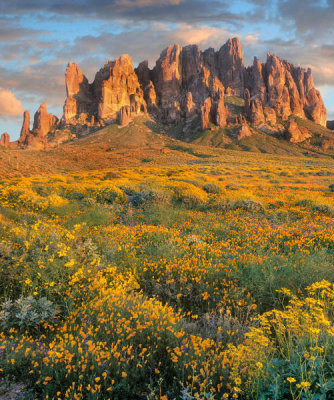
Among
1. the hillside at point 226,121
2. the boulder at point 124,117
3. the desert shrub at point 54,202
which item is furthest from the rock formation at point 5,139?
the desert shrub at point 54,202

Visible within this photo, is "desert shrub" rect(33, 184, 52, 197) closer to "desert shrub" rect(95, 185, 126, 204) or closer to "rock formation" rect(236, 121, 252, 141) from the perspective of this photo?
"desert shrub" rect(95, 185, 126, 204)

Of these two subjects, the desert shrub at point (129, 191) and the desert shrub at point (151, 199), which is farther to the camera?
the desert shrub at point (129, 191)

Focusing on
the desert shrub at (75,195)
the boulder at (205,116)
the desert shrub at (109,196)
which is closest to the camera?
the desert shrub at (109,196)

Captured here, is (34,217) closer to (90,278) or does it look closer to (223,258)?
(90,278)

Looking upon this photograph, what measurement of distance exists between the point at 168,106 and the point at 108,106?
42766 mm

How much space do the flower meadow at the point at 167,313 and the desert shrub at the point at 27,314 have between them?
0.07ft

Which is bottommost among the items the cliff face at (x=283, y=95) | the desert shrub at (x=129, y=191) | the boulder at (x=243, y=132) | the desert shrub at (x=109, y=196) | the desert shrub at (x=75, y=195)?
the desert shrub at (x=75, y=195)

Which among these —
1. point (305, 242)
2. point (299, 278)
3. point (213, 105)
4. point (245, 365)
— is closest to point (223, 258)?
point (299, 278)

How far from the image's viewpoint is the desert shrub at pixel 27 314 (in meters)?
4.27

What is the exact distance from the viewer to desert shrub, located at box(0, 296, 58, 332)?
168 inches

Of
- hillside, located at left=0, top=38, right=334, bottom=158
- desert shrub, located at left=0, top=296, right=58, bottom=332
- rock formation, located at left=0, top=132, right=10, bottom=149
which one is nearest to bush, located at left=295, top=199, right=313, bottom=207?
desert shrub, located at left=0, top=296, right=58, bottom=332

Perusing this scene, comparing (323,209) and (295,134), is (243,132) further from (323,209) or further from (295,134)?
(323,209)

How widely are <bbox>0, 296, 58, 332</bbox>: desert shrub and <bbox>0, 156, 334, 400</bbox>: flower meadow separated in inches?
0.8

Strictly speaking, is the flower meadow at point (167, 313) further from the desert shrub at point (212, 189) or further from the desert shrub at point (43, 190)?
the desert shrub at point (212, 189)
